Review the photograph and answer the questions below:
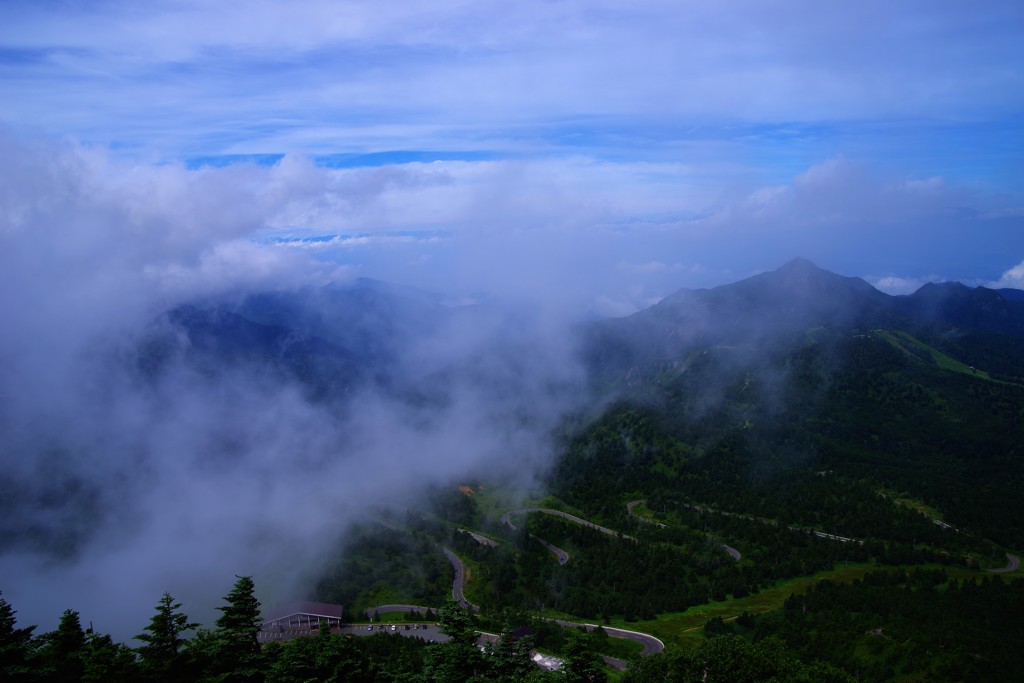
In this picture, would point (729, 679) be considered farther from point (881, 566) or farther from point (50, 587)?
point (50, 587)

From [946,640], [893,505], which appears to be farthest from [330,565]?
[893,505]

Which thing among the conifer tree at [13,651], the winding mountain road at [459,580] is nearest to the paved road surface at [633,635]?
the winding mountain road at [459,580]

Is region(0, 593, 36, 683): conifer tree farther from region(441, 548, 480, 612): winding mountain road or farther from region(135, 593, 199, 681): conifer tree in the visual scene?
region(441, 548, 480, 612): winding mountain road

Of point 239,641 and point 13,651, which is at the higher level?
point 13,651

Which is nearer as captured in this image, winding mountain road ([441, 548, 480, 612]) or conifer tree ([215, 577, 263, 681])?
conifer tree ([215, 577, 263, 681])

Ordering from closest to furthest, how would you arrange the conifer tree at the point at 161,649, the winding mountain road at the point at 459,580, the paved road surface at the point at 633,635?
1. the conifer tree at the point at 161,649
2. the paved road surface at the point at 633,635
3. the winding mountain road at the point at 459,580

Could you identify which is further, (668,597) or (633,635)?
(668,597)

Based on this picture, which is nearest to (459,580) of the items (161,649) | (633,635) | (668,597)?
(633,635)

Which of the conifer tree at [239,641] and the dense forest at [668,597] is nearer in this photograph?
the conifer tree at [239,641]

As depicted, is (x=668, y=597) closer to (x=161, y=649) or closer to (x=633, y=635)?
(x=633, y=635)

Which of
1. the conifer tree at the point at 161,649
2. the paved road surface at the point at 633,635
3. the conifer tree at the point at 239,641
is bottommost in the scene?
the paved road surface at the point at 633,635

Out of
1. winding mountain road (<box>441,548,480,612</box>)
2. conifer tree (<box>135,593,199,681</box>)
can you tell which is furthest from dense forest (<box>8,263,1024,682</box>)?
winding mountain road (<box>441,548,480,612</box>)

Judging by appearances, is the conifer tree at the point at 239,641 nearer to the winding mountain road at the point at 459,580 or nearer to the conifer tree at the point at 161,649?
the conifer tree at the point at 161,649

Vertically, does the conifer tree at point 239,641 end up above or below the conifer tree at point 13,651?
below
